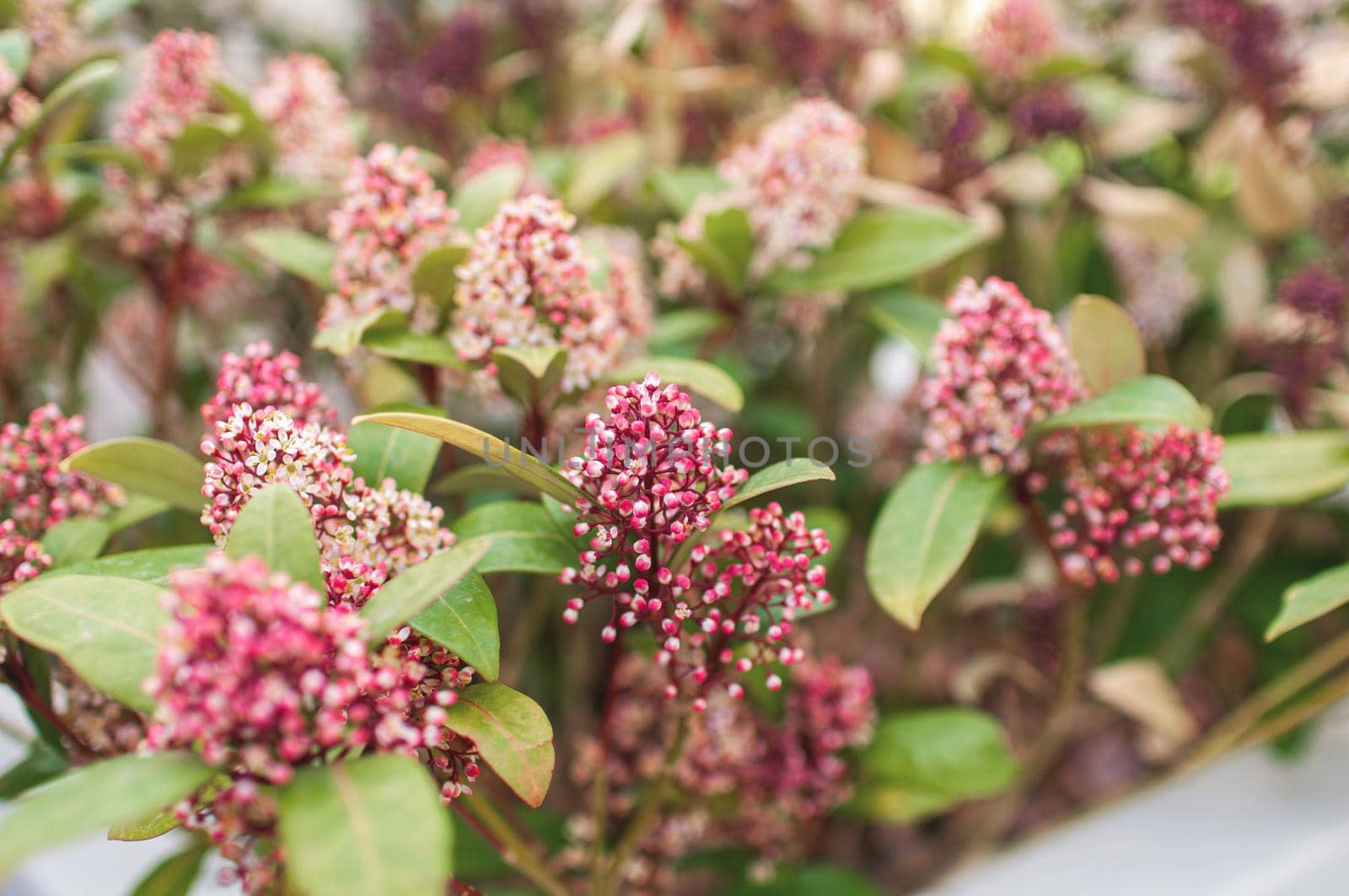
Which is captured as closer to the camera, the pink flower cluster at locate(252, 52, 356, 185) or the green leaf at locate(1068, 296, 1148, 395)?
the green leaf at locate(1068, 296, 1148, 395)

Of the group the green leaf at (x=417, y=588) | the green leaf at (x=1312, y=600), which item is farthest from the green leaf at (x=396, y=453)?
the green leaf at (x=1312, y=600)

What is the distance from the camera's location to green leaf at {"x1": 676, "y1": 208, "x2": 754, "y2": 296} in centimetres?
70

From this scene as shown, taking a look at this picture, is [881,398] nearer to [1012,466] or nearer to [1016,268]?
[1016,268]

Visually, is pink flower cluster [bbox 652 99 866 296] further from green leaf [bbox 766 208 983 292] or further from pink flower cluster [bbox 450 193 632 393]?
pink flower cluster [bbox 450 193 632 393]

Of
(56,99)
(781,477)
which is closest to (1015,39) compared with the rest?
(781,477)

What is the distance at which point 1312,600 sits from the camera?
0.53 m

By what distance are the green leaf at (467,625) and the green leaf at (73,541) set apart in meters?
0.23

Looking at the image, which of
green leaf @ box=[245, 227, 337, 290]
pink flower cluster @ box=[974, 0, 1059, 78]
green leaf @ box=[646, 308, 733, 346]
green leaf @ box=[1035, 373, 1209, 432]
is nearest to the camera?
green leaf @ box=[1035, 373, 1209, 432]

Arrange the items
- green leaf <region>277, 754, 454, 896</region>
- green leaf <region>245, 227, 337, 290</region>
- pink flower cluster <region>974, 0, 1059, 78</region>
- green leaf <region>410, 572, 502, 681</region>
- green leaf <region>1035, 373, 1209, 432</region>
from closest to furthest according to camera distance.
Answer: green leaf <region>277, 754, 454, 896</region> → green leaf <region>410, 572, 502, 681</region> → green leaf <region>1035, 373, 1209, 432</region> → green leaf <region>245, 227, 337, 290</region> → pink flower cluster <region>974, 0, 1059, 78</region>

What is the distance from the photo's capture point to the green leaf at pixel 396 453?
54 centimetres

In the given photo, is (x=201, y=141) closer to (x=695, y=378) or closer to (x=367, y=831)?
(x=695, y=378)

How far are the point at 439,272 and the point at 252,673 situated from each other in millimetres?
309

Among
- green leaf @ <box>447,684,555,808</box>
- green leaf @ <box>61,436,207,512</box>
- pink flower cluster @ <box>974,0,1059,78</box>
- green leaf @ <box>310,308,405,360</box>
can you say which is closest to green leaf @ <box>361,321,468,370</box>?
green leaf @ <box>310,308,405,360</box>

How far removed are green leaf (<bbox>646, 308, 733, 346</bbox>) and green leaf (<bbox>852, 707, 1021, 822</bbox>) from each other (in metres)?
0.39
